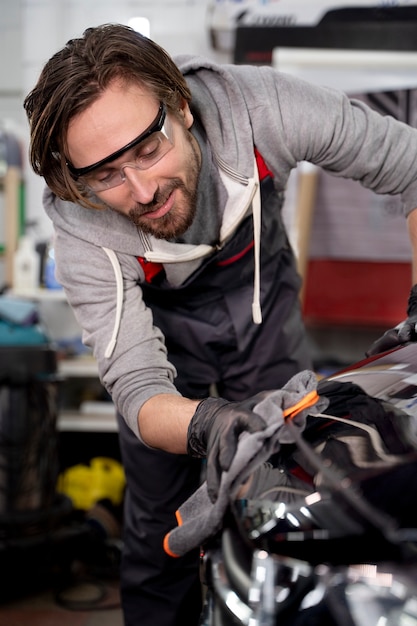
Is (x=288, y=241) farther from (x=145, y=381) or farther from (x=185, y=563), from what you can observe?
(x=185, y=563)

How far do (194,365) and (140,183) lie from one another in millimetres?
492

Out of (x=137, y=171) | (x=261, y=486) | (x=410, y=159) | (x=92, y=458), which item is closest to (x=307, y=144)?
(x=410, y=159)

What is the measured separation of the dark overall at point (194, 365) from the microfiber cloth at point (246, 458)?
66 centimetres

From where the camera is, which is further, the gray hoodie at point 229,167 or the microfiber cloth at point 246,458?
the gray hoodie at point 229,167

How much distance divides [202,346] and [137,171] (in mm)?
470

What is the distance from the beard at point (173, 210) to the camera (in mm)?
1263

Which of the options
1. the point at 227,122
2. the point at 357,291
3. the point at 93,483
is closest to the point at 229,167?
the point at 227,122

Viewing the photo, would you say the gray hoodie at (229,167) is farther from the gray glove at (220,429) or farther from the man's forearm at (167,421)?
the gray glove at (220,429)

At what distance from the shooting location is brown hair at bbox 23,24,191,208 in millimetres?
1186

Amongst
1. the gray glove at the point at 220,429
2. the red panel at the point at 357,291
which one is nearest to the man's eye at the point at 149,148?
the gray glove at the point at 220,429

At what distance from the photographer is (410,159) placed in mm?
1375

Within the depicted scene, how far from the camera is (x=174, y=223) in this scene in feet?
4.22

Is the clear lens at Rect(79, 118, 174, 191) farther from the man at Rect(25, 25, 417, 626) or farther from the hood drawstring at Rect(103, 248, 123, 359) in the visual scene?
the hood drawstring at Rect(103, 248, 123, 359)

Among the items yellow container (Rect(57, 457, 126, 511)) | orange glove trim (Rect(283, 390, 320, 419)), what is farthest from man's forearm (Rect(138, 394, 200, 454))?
yellow container (Rect(57, 457, 126, 511))
